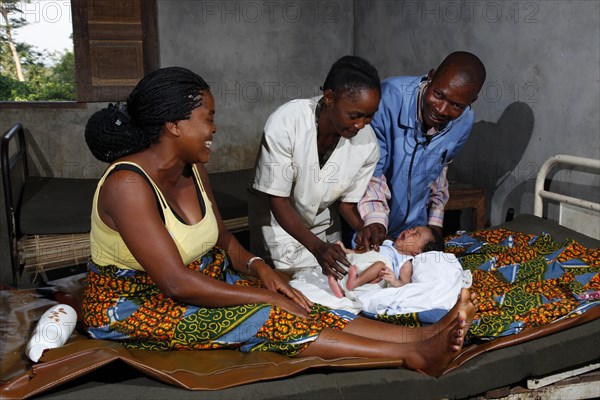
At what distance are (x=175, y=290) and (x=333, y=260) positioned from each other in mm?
653

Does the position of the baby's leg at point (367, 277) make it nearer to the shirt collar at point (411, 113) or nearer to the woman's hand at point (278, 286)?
the woman's hand at point (278, 286)

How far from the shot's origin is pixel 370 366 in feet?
6.68

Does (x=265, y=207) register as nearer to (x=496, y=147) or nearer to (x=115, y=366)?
(x=115, y=366)

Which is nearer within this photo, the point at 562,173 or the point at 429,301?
the point at 429,301

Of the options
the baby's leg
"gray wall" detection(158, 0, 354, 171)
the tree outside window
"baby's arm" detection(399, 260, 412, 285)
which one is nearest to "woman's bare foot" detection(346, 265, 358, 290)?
the baby's leg

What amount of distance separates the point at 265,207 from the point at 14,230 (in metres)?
1.94

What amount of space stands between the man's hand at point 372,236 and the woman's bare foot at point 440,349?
708mm

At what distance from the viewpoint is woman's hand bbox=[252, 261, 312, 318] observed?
223 centimetres

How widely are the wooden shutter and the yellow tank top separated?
3406 mm

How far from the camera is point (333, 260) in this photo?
241 centimetres

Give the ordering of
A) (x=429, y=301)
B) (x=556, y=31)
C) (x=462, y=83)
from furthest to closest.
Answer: (x=556, y=31) → (x=462, y=83) → (x=429, y=301)

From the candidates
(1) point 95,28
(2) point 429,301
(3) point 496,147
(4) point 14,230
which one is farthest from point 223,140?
(2) point 429,301

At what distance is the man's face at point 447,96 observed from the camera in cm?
264

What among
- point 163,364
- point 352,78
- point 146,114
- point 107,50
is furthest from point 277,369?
point 107,50
